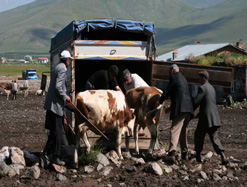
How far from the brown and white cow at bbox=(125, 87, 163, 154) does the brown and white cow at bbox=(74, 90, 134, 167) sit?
359 millimetres

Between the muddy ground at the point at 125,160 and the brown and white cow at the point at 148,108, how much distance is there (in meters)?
1.13

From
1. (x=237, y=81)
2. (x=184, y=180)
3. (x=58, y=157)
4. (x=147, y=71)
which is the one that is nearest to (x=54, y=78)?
(x=58, y=157)

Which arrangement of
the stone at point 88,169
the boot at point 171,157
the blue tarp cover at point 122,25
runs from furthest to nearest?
the blue tarp cover at point 122,25, the boot at point 171,157, the stone at point 88,169

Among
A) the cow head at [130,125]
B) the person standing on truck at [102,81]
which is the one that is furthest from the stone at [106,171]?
the person standing on truck at [102,81]

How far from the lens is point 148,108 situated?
38.4 ft

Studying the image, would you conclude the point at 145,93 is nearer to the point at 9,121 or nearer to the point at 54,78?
the point at 54,78

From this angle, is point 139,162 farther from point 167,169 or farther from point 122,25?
point 122,25

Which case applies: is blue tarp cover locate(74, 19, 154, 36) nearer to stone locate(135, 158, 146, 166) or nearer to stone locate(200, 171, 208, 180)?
stone locate(135, 158, 146, 166)

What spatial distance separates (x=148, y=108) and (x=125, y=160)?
1.48 m

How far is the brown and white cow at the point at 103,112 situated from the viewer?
10.6 m

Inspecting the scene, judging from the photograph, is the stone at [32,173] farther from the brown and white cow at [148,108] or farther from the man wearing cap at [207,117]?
the man wearing cap at [207,117]

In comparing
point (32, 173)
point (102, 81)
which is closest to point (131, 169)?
point (32, 173)

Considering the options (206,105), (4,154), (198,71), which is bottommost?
(4,154)

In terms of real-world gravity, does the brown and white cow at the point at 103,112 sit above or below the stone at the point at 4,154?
above
